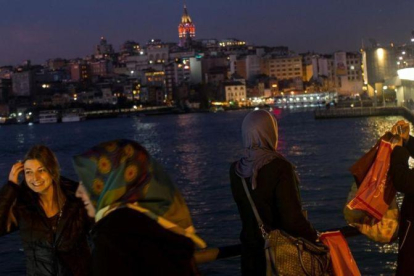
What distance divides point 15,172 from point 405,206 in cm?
123

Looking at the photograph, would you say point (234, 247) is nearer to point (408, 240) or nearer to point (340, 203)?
point (408, 240)

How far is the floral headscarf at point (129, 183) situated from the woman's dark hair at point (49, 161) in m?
0.70

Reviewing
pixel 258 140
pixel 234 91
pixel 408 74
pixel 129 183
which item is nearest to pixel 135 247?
pixel 129 183

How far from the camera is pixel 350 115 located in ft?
166

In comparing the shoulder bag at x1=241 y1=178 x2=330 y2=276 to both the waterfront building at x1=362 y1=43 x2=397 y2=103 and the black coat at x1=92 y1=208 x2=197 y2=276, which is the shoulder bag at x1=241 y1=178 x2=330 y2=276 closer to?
the black coat at x1=92 y1=208 x2=197 y2=276

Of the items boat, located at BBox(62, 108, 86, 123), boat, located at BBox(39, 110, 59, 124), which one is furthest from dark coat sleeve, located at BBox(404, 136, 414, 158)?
boat, located at BBox(39, 110, 59, 124)

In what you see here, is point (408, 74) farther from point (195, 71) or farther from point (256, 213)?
point (195, 71)

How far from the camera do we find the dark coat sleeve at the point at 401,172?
2197 millimetres

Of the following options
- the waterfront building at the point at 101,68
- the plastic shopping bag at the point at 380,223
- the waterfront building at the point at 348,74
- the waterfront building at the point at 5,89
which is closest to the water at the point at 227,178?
the plastic shopping bag at the point at 380,223

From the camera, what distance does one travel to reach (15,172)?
7.47 feet

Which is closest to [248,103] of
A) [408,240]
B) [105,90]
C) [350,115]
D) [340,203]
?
[105,90]

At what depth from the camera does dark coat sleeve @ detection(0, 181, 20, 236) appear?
2.21m

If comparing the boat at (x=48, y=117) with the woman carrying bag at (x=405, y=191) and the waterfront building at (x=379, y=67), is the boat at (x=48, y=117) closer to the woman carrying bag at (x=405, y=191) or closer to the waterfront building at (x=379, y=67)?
the waterfront building at (x=379, y=67)

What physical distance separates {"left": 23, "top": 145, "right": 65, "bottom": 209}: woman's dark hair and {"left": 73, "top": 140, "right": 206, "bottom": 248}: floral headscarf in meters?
0.70
